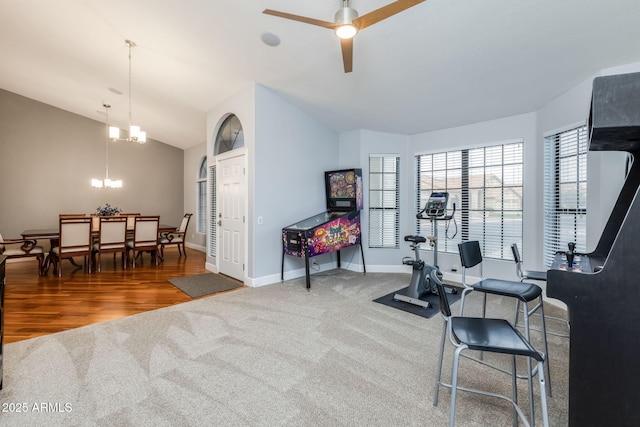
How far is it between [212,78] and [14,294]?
164 inches

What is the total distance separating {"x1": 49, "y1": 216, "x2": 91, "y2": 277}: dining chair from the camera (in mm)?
4906

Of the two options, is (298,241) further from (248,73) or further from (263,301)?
(248,73)

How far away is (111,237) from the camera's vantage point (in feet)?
18.0

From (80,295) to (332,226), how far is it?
12.3 ft

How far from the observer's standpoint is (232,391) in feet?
6.42

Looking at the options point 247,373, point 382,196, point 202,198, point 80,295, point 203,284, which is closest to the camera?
point 247,373

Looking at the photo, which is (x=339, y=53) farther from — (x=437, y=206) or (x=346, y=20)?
(x=437, y=206)

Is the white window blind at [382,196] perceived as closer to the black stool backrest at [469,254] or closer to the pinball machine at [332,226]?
the pinball machine at [332,226]

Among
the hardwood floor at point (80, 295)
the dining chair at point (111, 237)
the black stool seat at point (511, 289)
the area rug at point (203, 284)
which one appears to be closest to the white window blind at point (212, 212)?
the hardwood floor at point (80, 295)

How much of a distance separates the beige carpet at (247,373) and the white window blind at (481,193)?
6.40 ft

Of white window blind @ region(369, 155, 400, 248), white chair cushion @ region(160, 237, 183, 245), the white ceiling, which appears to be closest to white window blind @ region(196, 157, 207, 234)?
white chair cushion @ region(160, 237, 183, 245)

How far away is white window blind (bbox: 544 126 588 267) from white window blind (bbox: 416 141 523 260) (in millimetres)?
397

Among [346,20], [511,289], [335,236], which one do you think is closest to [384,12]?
[346,20]

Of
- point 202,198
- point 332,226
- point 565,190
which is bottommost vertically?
point 332,226
